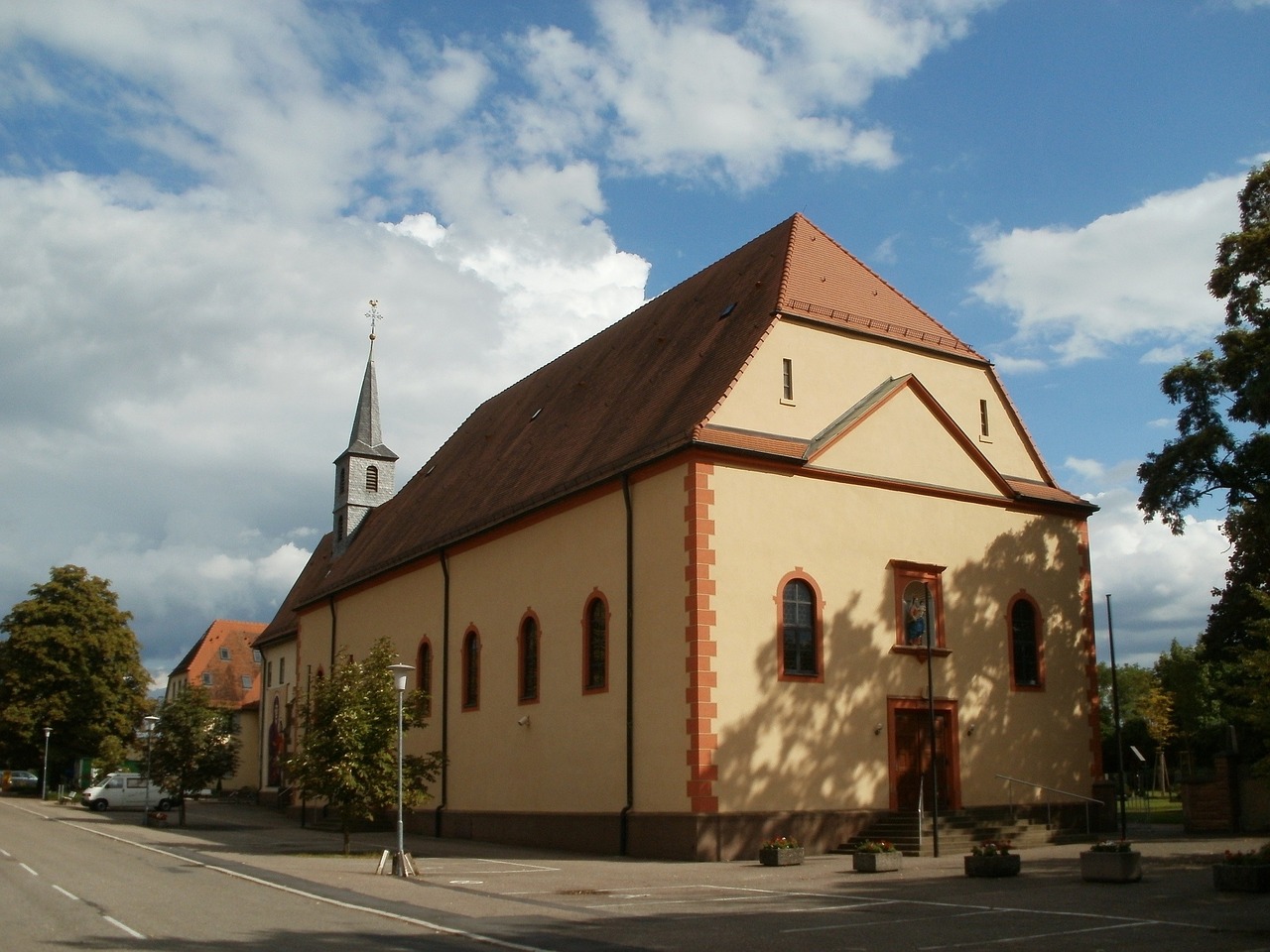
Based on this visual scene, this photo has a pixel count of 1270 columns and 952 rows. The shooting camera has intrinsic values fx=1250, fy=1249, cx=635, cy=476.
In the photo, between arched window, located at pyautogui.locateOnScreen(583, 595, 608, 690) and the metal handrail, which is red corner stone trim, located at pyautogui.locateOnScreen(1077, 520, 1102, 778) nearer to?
the metal handrail

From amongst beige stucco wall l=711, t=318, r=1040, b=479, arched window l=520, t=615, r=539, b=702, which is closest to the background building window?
arched window l=520, t=615, r=539, b=702

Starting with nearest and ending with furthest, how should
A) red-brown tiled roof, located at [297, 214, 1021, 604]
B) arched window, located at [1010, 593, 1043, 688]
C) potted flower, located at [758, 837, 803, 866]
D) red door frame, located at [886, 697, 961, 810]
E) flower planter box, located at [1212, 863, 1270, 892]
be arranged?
1. flower planter box, located at [1212, 863, 1270, 892]
2. potted flower, located at [758, 837, 803, 866]
3. red door frame, located at [886, 697, 961, 810]
4. red-brown tiled roof, located at [297, 214, 1021, 604]
5. arched window, located at [1010, 593, 1043, 688]

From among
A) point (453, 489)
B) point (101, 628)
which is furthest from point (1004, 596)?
point (101, 628)

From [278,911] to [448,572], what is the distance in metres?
17.9

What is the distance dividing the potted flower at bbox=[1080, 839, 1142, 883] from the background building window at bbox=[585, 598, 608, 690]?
10182 millimetres

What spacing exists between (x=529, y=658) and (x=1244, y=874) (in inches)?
634

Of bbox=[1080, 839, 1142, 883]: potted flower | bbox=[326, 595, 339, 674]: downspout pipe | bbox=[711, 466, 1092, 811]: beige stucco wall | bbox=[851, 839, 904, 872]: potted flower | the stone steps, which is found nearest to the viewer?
bbox=[1080, 839, 1142, 883]: potted flower

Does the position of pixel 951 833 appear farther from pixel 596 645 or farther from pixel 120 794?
pixel 120 794

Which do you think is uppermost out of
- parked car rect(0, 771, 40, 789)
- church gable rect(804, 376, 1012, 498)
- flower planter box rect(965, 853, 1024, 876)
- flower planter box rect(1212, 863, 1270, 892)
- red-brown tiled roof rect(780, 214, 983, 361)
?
red-brown tiled roof rect(780, 214, 983, 361)

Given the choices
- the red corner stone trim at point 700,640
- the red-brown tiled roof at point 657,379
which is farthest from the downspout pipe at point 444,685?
the red corner stone trim at point 700,640

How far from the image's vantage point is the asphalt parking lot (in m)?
11.9

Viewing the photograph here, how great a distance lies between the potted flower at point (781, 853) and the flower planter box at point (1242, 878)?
274 inches

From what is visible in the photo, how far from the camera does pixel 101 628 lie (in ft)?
198

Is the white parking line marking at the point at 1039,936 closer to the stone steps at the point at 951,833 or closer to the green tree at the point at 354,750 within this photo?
the stone steps at the point at 951,833
